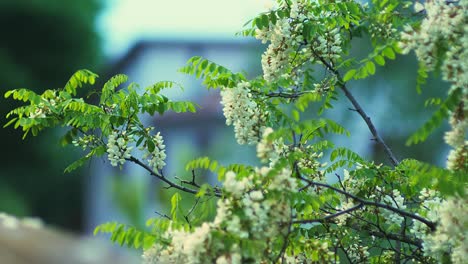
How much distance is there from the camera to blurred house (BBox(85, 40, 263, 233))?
28.0m

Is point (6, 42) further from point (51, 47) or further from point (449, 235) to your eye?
point (449, 235)

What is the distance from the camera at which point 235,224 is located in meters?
3.75

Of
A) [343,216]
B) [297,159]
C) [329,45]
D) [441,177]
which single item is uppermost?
[329,45]

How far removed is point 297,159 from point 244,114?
Result: 19.3 inches

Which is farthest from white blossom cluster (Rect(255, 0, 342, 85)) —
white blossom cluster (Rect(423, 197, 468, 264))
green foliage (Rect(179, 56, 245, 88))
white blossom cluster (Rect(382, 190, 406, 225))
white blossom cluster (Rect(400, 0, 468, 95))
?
white blossom cluster (Rect(423, 197, 468, 264))

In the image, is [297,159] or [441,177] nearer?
[441,177]

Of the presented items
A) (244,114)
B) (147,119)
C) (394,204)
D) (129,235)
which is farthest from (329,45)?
(147,119)

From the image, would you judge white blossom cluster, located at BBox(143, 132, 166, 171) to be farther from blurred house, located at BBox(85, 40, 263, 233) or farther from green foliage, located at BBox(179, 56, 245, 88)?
blurred house, located at BBox(85, 40, 263, 233)

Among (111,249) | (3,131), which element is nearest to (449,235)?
(111,249)

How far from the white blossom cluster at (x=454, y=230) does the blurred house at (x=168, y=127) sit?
19233mm

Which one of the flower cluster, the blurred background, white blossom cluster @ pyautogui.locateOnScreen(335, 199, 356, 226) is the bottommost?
white blossom cluster @ pyautogui.locateOnScreen(335, 199, 356, 226)

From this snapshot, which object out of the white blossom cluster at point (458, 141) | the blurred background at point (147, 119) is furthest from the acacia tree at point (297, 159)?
the blurred background at point (147, 119)

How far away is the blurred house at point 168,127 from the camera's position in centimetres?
2795

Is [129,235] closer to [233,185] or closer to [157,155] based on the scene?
[233,185]
